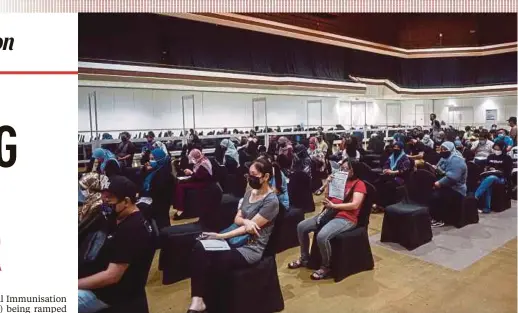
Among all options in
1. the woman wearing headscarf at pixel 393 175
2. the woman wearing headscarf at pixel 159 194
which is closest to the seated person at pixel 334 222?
the woman wearing headscarf at pixel 159 194

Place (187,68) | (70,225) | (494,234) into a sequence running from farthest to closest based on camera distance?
(187,68) < (494,234) < (70,225)

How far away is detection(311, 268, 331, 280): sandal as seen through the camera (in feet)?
10.2

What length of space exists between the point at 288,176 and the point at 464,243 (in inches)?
83.2

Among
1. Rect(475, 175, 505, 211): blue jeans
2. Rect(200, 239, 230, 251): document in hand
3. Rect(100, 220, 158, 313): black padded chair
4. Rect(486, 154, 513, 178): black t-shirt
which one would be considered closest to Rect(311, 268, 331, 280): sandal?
Rect(200, 239, 230, 251): document in hand

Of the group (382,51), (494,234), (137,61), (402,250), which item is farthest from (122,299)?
(382,51)

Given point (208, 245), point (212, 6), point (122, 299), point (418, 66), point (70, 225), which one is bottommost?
point (122, 299)

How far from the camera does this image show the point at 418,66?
50.0ft

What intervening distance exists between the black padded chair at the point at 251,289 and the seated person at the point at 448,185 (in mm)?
2788

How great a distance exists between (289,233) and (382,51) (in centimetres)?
1126

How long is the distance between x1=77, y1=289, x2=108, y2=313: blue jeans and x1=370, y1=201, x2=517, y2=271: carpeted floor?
110 inches

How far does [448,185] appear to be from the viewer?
461 centimetres

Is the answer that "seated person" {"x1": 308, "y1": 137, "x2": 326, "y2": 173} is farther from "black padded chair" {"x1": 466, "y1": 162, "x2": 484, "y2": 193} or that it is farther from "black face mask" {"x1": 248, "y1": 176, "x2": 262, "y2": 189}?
"black face mask" {"x1": 248, "y1": 176, "x2": 262, "y2": 189}

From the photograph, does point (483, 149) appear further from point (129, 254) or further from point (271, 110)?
point (271, 110)

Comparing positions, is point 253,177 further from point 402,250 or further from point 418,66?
point 418,66
